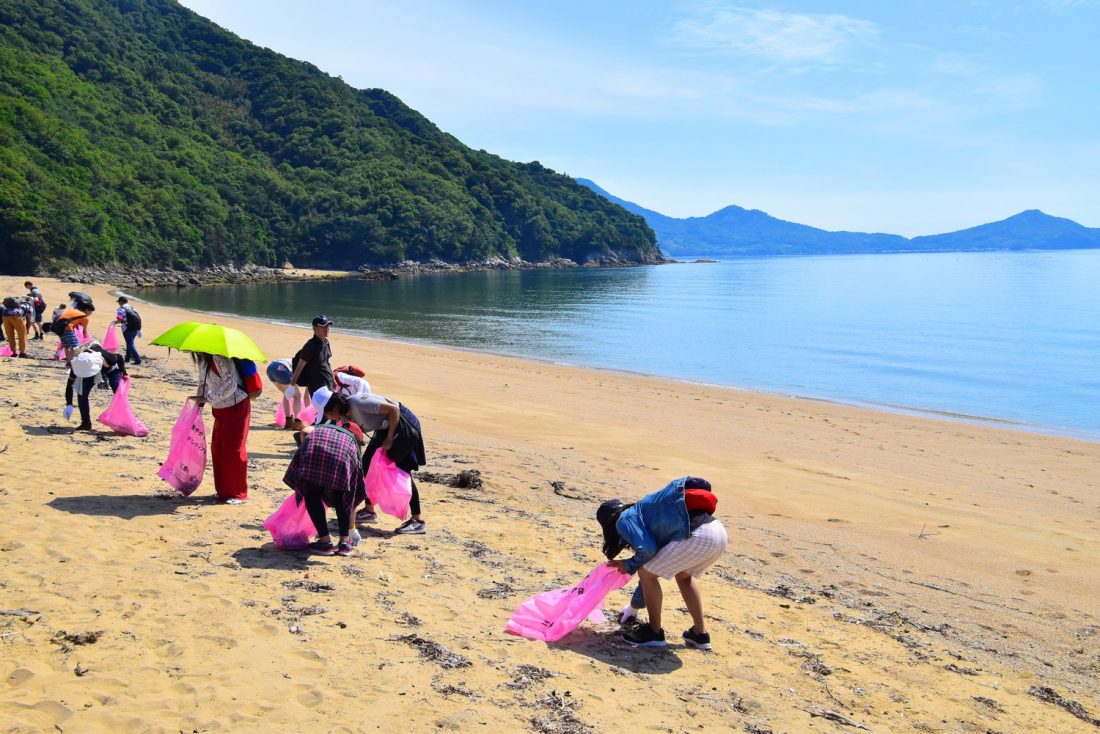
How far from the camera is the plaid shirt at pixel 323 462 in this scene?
19.2 ft

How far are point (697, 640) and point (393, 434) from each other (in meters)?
3.12

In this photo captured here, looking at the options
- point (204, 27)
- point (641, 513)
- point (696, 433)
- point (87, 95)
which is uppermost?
point (204, 27)

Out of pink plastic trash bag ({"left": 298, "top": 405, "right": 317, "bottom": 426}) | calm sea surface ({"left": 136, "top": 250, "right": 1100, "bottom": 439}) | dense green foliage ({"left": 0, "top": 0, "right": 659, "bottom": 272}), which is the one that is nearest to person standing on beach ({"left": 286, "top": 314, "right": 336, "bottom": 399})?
pink plastic trash bag ({"left": 298, "top": 405, "right": 317, "bottom": 426})

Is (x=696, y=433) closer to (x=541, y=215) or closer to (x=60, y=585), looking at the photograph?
(x=60, y=585)

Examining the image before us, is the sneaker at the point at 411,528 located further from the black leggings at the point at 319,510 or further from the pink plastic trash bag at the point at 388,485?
the black leggings at the point at 319,510

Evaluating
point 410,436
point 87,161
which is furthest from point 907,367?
point 87,161

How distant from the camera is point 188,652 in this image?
4305 millimetres

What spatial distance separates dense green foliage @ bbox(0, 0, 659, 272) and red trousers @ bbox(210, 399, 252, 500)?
232 feet

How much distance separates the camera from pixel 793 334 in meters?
41.6

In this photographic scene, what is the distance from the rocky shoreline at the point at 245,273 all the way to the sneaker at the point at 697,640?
68283mm

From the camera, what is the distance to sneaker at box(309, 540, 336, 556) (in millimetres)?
6098

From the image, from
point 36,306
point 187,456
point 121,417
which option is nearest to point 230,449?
point 187,456

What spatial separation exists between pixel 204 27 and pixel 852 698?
176 meters

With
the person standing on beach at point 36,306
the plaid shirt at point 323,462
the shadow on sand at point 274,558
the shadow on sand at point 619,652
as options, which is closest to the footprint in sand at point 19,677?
the shadow on sand at point 274,558
